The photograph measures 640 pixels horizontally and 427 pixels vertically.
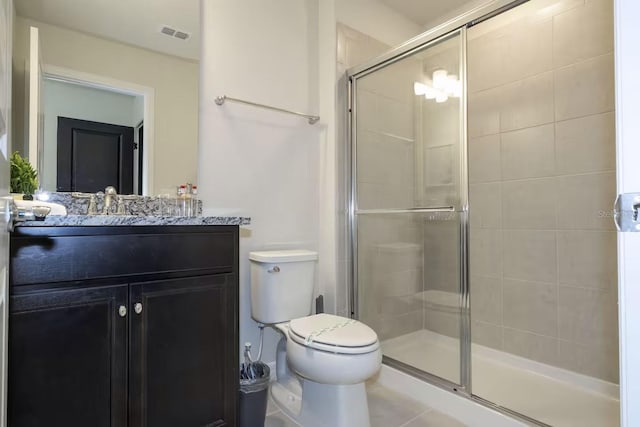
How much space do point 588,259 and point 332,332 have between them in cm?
154

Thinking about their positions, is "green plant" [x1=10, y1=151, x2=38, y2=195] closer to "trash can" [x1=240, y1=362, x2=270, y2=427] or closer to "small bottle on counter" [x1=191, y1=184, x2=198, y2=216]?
"small bottle on counter" [x1=191, y1=184, x2=198, y2=216]

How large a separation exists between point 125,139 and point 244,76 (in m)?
0.71

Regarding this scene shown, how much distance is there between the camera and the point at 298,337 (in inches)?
58.3

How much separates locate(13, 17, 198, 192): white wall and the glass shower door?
102cm

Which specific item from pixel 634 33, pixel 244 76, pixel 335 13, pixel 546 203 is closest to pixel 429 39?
pixel 335 13

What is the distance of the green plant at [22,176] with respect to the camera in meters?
1.36

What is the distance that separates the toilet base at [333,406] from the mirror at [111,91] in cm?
120

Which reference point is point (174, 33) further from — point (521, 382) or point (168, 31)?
point (521, 382)

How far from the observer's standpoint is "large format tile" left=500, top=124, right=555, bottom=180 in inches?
82.8

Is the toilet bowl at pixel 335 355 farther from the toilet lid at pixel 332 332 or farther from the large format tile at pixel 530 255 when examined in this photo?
the large format tile at pixel 530 255

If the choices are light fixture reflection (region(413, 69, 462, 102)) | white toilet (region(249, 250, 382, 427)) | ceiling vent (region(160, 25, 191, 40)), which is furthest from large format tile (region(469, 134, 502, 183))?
ceiling vent (region(160, 25, 191, 40))

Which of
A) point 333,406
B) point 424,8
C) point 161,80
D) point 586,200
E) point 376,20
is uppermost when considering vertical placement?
point 424,8

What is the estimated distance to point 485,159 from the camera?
7.87 ft

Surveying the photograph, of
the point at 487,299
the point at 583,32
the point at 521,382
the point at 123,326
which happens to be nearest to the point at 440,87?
the point at 583,32
